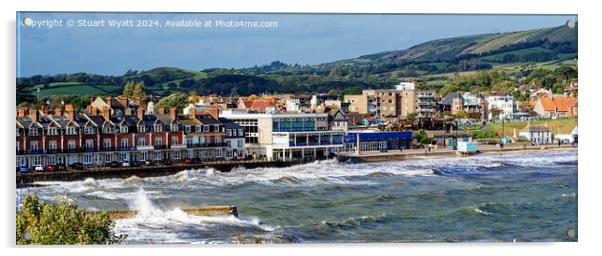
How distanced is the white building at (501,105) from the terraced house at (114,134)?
4.08 m

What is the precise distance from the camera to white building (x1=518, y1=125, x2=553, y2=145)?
18.6 metres

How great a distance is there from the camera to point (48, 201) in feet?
48.5

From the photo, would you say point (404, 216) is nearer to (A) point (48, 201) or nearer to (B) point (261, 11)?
(B) point (261, 11)

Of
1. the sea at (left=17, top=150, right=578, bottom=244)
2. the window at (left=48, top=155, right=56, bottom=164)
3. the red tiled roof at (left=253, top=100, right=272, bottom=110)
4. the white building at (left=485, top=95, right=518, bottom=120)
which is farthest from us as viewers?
the white building at (left=485, top=95, right=518, bottom=120)

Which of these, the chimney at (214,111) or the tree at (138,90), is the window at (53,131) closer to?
A: the tree at (138,90)

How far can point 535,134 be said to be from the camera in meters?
19.0

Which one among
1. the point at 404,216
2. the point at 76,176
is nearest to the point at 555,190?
the point at 404,216

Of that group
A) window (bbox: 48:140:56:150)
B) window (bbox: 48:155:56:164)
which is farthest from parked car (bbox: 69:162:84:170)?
window (bbox: 48:140:56:150)

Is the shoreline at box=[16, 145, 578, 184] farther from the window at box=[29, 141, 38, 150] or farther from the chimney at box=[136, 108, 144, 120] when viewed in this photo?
the chimney at box=[136, 108, 144, 120]

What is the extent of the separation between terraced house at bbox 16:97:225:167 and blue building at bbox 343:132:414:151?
2.38 m

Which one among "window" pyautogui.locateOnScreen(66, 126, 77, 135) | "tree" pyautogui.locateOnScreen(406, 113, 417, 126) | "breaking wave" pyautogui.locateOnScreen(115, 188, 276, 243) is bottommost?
"breaking wave" pyautogui.locateOnScreen(115, 188, 276, 243)

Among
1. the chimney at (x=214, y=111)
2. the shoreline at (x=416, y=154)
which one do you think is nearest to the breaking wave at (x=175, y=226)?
the chimney at (x=214, y=111)

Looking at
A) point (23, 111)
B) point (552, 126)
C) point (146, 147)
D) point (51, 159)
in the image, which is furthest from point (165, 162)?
point (552, 126)

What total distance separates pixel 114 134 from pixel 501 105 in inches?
227
